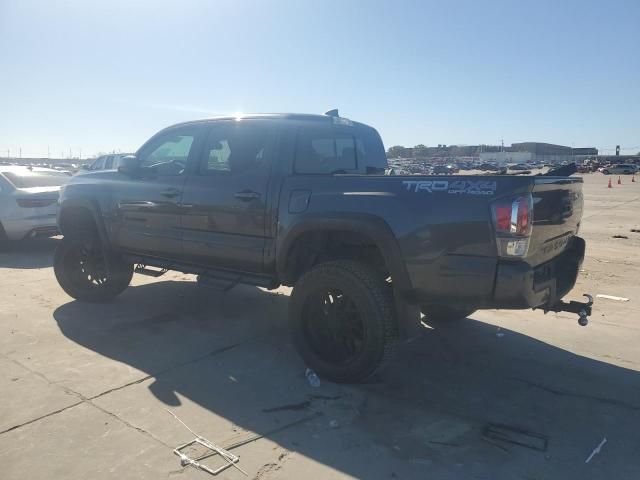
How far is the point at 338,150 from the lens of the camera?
488cm

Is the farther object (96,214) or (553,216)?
(96,214)

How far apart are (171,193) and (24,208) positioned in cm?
518

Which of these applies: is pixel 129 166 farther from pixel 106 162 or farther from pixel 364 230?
pixel 106 162

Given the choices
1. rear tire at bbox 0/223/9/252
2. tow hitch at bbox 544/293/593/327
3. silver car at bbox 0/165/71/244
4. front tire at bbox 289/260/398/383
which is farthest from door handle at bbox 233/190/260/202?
rear tire at bbox 0/223/9/252

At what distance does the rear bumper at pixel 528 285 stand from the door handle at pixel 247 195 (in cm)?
202

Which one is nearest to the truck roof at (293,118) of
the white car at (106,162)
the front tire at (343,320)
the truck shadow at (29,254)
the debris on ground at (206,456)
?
the front tire at (343,320)

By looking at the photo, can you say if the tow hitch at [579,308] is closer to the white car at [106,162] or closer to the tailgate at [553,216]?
the tailgate at [553,216]

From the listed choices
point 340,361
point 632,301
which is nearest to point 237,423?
point 340,361

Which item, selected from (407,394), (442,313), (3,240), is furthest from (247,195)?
(3,240)

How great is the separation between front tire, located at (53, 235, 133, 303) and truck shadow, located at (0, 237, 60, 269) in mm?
2511

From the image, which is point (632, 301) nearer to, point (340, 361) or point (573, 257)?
point (573, 257)

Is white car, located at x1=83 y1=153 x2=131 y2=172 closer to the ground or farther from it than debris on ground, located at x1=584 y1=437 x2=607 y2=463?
farther from it

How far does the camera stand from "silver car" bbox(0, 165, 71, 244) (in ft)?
28.8

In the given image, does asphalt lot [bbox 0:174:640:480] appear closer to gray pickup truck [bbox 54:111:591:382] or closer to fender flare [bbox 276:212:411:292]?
gray pickup truck [bbox 54:111:591:382]
